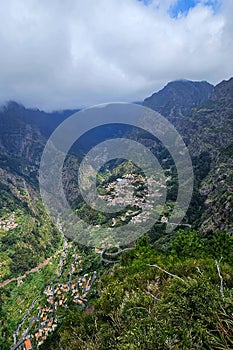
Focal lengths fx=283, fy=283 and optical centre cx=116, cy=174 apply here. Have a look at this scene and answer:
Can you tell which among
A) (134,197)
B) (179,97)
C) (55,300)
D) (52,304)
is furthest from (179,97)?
(52,304)

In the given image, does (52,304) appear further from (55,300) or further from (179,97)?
(179,97)

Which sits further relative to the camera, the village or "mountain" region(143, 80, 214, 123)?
"mountain" region(143, 80, 214, 123)

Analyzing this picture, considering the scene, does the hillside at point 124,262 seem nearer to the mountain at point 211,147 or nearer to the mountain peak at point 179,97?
the mountain at point 211,147

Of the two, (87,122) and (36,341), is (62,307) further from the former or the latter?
(87,122)

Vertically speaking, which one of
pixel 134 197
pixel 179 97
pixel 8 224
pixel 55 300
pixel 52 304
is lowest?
pixel 52 304

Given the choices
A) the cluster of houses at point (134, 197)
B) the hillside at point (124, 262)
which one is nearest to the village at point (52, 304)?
the hillside at point (124, 262)

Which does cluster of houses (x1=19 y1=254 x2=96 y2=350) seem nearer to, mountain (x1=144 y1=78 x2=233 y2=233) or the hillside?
the hillside

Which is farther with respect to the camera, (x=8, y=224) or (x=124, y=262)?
(x=8, y=224)

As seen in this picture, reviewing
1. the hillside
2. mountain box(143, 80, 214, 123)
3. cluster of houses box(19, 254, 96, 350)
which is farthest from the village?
mountain box(143, 80, 214, 123)
